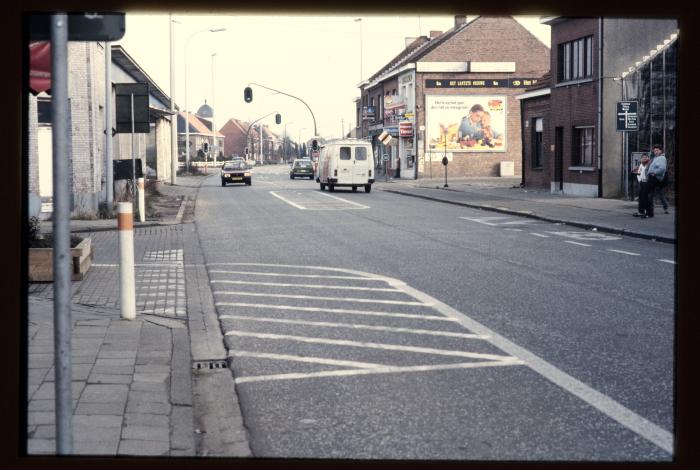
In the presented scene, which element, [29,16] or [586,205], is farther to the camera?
[586,205]

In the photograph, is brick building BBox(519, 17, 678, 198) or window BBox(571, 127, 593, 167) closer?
brick building BBox(519, 17, 678, 198)

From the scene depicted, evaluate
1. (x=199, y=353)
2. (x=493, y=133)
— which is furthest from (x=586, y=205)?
(x=493, y=133)

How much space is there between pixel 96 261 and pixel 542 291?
6839mm

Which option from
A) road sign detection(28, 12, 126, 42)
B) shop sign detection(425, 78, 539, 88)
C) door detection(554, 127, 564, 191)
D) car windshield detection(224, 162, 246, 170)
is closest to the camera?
road sign detection(28, 12, 126, 42)

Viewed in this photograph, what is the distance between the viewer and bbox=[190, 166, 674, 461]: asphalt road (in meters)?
4.89

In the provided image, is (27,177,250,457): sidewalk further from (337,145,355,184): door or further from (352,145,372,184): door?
(352,145,372,184): door

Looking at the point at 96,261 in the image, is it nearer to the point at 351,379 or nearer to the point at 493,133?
the point at 351,379

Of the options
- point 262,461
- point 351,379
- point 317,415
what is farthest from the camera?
point 351,379

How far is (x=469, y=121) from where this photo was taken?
5669 centimetres

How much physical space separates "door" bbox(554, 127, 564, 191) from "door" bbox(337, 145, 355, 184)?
9012 mm

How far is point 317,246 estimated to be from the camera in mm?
15867

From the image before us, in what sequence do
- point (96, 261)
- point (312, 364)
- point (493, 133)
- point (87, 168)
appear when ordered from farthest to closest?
point (493, 133) → point (87, 168) → point (96, 261) → point (312, 364)

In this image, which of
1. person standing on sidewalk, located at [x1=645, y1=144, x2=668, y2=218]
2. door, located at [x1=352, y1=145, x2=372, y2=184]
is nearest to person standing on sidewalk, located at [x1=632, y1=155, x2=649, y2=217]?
person standing on sidewalk, located at [x1=645, y1=144, x2=668, y2=218]

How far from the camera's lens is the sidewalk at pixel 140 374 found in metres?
4.76
